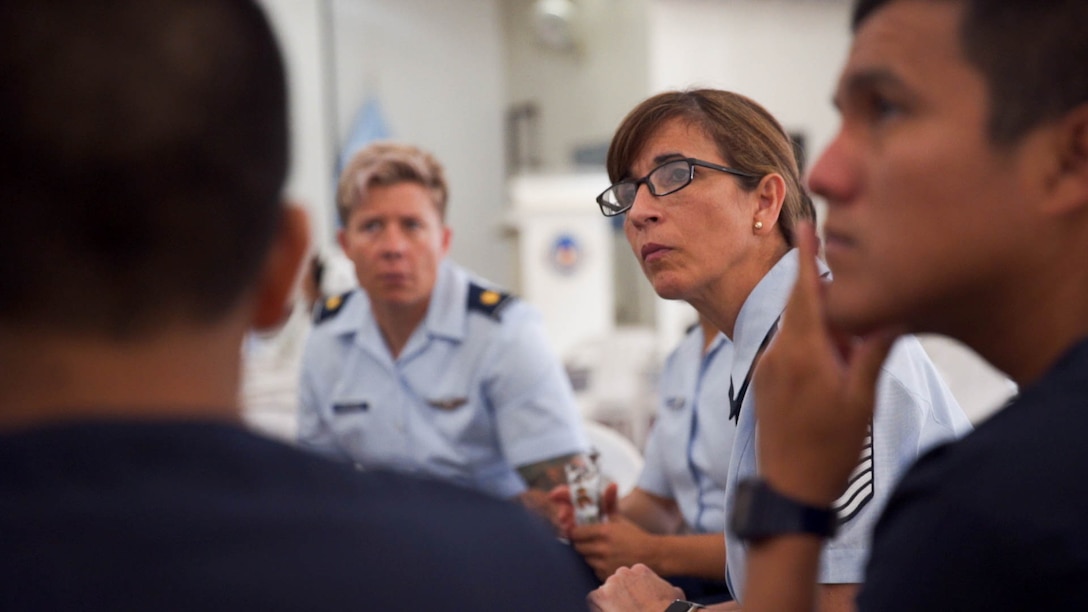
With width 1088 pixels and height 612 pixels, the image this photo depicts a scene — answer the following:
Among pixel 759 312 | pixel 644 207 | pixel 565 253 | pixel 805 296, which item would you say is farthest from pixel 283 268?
pixel 565 253

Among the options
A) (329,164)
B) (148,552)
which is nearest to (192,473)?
(148,552)

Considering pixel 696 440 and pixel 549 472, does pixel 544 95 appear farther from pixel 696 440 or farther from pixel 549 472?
pixel 696 440

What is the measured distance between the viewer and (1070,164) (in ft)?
2.55

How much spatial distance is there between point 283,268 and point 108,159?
185mm

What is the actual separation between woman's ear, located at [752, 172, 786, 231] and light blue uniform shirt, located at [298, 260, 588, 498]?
0.82 m

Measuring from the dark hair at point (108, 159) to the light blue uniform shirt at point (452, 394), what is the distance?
1.78 metres

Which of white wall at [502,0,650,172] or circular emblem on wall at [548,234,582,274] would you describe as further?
white wall at [502,0,650,172]

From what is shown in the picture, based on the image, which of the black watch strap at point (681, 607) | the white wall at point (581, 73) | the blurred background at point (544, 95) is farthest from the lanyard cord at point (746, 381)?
the white wall at point (581, 73)

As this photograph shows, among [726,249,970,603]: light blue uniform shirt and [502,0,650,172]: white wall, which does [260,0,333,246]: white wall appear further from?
[726,249,970,603]: light blue uniform shirt

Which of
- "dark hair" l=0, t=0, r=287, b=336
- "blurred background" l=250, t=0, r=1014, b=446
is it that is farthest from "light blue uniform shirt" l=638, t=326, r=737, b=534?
"blurred background" l=250, t=0, r=1014, b=446

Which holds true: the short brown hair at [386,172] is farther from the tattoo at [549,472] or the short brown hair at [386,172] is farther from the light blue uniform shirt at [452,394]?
the tattoo at [549,472]

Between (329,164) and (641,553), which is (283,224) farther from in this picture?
(329,164)

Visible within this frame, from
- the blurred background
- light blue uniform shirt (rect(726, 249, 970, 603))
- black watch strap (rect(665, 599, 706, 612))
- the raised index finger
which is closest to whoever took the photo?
the raised index finger

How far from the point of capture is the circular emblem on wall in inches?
262
